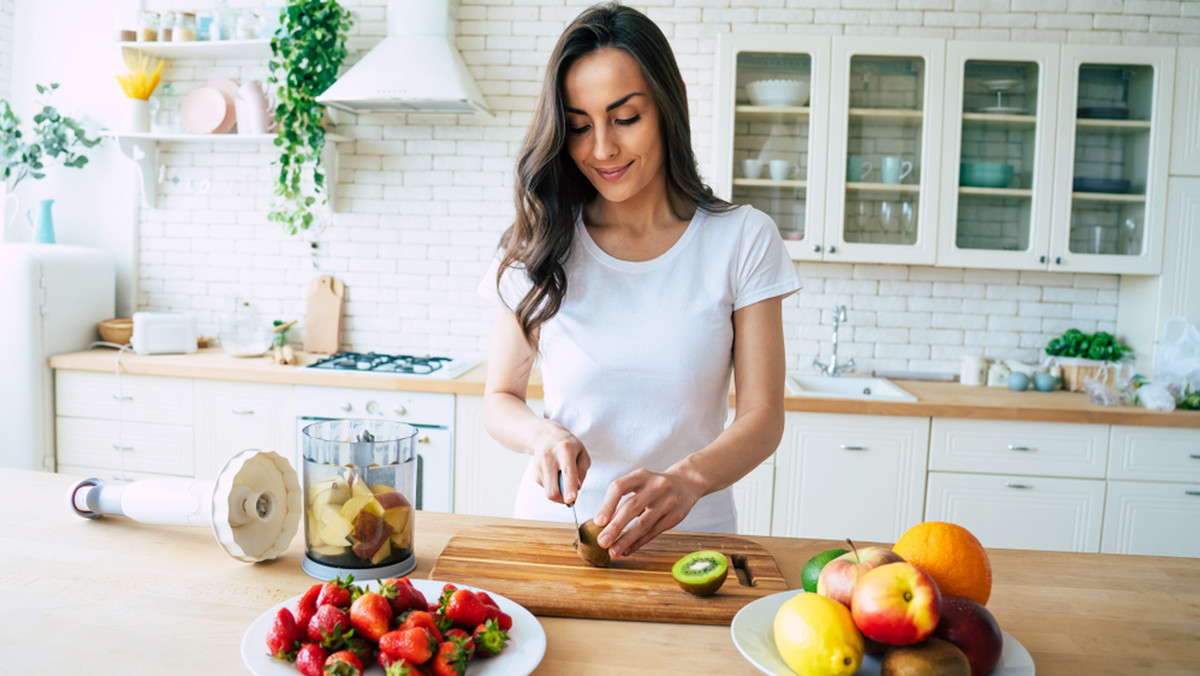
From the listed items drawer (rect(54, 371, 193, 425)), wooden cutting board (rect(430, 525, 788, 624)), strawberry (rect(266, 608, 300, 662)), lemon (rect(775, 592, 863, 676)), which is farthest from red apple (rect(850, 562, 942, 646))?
drawer (rect(54, 371, 193, 425))

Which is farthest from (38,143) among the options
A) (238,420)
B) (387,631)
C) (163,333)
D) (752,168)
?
(387,631)

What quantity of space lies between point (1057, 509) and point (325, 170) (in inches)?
126

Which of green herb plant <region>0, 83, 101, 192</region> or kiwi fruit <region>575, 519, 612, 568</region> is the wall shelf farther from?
kiwi fruit <region>575, 519, 612, 568</region>

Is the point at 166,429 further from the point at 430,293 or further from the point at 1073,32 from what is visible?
the point at 1073,32

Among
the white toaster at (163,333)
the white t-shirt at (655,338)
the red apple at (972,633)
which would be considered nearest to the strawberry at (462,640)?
the red apple at (972,633)

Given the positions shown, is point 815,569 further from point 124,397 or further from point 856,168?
point 124,397

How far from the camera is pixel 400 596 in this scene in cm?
94

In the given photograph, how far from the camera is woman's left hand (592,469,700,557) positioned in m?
1.14

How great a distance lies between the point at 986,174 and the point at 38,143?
4.06 m

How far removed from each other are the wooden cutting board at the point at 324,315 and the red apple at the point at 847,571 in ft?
10.2

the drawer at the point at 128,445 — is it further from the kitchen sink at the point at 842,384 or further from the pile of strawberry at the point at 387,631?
the pile of strawberry at the point at 387,631

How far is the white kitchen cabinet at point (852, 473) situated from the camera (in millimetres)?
2918

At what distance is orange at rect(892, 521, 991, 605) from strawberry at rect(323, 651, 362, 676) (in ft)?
2.05

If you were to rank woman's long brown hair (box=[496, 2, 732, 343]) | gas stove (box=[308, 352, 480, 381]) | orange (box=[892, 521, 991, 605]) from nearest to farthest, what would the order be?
orange (box=[892, 521, 991, 605]), woman's long brown hair (box=[496, 2, 732, 343]), gas stove (box=[308, 352, 480, 381])
